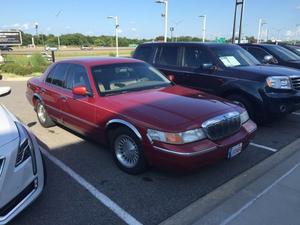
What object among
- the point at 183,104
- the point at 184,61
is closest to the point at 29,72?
the point at 184,61

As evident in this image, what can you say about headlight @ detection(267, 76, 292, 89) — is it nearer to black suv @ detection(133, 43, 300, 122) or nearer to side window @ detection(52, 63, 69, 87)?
black suv @ detection(133, 43, 300, 122)

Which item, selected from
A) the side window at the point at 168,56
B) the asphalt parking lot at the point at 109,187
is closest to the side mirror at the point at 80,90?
the asphalt parking lot at the point at 109,187

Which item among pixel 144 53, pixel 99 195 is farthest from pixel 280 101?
pixel 99 195

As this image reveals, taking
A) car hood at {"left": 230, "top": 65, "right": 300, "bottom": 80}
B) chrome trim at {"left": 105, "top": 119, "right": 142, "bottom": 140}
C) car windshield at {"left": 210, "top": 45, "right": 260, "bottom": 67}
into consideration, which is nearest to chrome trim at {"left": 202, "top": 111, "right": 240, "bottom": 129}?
chrome trim at {"left": 105, "top": 119, "right": 142, "bottom": 140}

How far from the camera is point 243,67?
676 centimetres

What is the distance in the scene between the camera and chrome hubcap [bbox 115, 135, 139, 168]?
4134mm

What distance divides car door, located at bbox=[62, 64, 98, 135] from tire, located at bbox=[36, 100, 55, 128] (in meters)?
1.06

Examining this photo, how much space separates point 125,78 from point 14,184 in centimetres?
271

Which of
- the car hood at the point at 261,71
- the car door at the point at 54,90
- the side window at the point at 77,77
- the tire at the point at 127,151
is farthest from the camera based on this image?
the car hood at the point at 261,71

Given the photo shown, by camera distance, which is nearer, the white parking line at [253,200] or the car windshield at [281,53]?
the white parking line at [253,200]

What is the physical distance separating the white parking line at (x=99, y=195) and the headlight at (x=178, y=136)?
0.91 m

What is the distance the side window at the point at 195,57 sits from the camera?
7027 mm

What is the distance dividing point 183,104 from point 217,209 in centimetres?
147

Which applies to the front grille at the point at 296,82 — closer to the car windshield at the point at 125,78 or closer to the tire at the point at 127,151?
the car windshield at the point at 125,78
